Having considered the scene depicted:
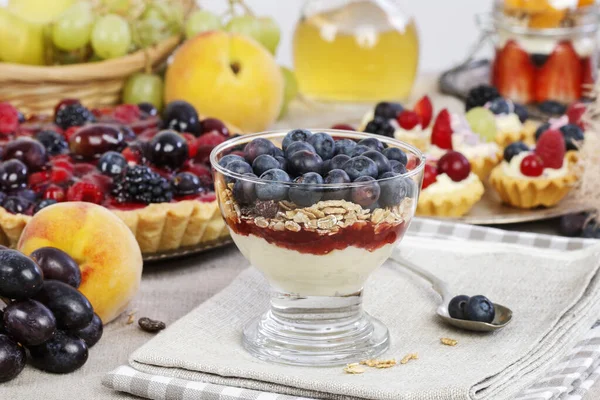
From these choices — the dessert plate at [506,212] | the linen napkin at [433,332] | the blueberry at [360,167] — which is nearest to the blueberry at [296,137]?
the blueberry at [360,167]

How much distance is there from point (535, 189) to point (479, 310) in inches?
24.9

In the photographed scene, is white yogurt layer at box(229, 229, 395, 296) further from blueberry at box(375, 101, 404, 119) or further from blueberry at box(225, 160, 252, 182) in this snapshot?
blueberry at box(375, 101, 404, 119)

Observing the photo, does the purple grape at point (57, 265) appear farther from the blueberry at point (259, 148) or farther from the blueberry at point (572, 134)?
the blueberry at point (572, 134)

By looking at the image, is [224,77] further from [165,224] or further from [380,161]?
[380,161]

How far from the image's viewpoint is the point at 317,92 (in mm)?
2816

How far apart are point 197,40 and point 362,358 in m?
1.32

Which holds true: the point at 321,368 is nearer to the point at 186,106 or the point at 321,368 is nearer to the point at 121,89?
the point at 186,106

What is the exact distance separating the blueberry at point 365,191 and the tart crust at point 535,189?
0.81 meters

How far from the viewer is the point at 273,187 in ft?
3.93

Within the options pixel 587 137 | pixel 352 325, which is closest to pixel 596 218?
pixel 587 137

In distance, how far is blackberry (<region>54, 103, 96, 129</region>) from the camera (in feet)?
6.78

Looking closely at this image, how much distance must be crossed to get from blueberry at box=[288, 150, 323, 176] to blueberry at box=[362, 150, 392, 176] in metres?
0.07

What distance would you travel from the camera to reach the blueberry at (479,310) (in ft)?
4.50

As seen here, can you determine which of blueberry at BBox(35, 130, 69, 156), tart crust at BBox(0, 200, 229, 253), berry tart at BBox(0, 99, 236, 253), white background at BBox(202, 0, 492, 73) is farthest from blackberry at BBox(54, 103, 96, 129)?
white background at BBox(202, 0, 492, 73)
